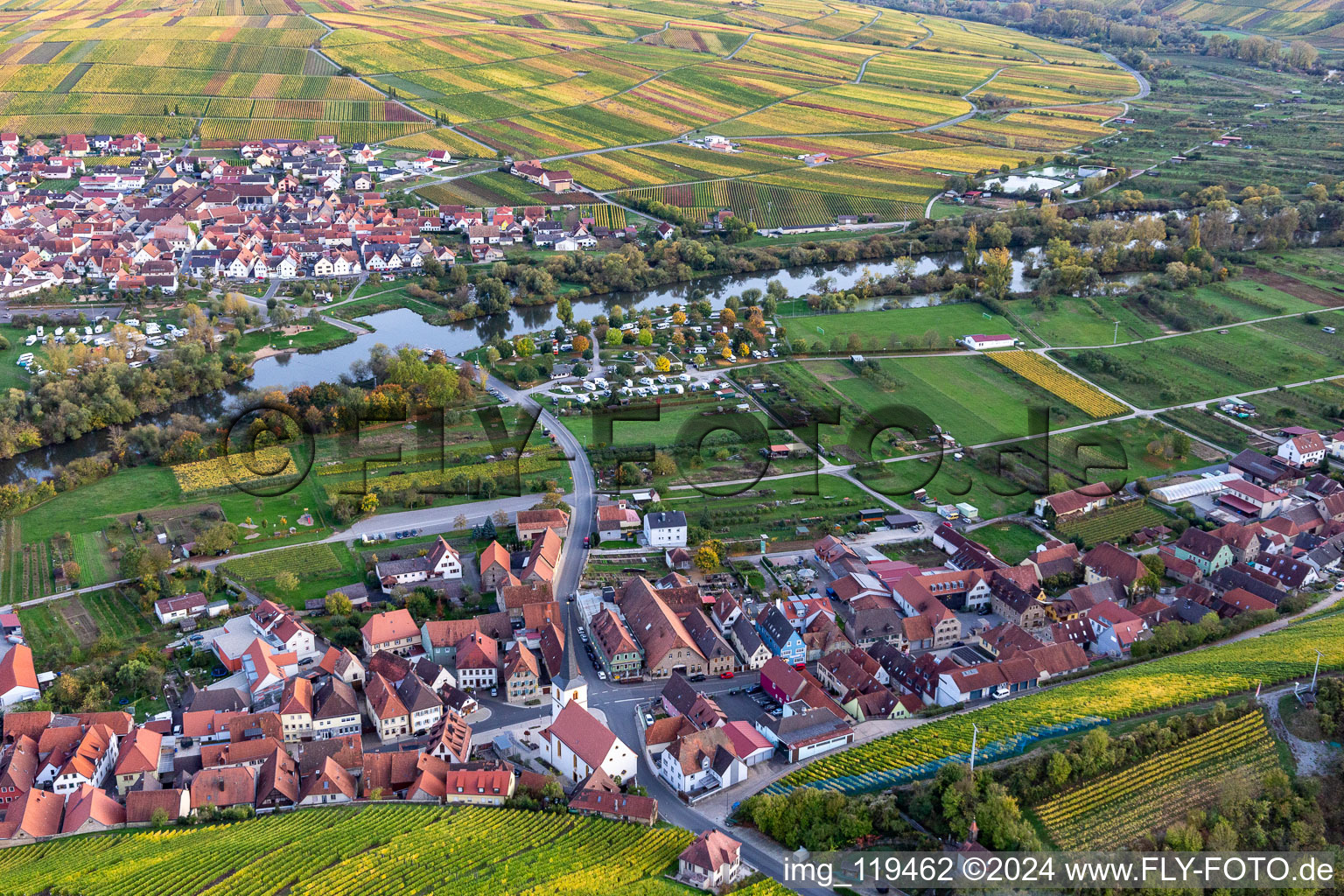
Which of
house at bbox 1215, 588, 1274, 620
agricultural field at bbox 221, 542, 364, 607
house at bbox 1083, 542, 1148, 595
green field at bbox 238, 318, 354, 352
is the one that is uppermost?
green field at bbox 238, 318, 354, 352

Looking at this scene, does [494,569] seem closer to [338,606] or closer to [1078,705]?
[338,606]

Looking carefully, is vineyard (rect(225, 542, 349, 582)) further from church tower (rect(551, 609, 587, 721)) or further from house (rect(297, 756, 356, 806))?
house (rect(297, 756, 356, 806))

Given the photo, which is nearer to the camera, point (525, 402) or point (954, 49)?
point (525, 402)

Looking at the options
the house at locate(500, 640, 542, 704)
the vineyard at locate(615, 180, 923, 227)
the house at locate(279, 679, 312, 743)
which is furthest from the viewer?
the vineyard at locate(615, 180, 923, 227)

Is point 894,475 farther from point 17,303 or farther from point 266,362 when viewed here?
point 17,303

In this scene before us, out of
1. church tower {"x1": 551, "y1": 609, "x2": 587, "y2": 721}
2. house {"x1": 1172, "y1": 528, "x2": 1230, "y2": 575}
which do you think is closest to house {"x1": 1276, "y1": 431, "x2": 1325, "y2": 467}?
house {"x1": 1172, "y1": 528, "x2": 1230, "y2": 575}

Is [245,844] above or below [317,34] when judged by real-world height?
below

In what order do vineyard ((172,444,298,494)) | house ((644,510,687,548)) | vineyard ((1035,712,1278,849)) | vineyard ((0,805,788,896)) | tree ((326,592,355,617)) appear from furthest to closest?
vineyard ((172,444,298,494)) < house ((644,510,687,548)) < tree ((326,592,355,617)) < vineyard ((1035,712,1278,849)) < vineyard ((0,805,788,896))

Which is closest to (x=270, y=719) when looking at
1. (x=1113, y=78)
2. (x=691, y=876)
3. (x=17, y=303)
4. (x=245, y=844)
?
(x=245, y=844)
